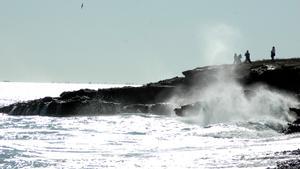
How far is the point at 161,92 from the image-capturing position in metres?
67.8

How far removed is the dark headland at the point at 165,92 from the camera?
198 feet

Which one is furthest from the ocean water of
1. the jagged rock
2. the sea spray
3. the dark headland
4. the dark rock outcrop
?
the dark rock outcrop

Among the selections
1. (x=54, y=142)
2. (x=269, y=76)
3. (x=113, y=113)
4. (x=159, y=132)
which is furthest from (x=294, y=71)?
(x=54, y=142)

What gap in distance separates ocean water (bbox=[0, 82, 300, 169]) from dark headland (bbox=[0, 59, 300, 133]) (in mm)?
7393

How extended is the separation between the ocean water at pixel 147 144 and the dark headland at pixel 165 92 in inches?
291

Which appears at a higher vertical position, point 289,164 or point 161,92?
point 161,92

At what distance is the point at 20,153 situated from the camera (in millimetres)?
32219

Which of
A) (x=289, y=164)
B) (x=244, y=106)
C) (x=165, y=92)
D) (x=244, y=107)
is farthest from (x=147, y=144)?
(x=165, y=92)

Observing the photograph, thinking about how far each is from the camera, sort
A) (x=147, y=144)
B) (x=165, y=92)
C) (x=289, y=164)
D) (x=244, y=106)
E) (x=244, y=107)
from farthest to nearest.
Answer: (x=165, y=92), (x=244, y=106), (x=244, y=107), (x=147, y=144), (x=289, y=164)

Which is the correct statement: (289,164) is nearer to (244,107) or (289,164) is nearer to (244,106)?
(244,107)

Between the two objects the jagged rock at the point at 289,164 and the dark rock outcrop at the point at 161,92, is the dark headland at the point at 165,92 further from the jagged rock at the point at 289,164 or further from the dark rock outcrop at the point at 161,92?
the jagged rock at the point at 289,164

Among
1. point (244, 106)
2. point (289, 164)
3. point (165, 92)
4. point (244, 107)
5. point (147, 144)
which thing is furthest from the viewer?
point (165, 92)

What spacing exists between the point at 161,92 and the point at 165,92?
424mm

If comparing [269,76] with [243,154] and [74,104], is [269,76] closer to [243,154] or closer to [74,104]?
[74,104]
